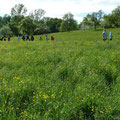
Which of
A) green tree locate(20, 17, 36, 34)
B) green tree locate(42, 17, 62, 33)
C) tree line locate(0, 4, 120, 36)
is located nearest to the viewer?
green tree locate(20, 17, 36, 34)

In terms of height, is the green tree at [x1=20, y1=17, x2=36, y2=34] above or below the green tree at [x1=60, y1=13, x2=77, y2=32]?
below

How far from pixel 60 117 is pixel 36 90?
131cm

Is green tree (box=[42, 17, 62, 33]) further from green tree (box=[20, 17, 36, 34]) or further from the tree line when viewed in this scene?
green tree (box=[20, 17, 36, 34])

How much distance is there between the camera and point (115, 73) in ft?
17.0

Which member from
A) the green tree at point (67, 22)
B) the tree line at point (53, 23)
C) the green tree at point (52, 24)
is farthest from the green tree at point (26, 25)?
the green tree at point (52, 24)

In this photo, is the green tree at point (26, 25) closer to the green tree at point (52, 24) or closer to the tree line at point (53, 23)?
the tree line at point (53, 23)

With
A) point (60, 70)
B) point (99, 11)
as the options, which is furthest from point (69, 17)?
point (60, 70)

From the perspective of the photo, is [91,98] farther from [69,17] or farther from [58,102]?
[69,17]

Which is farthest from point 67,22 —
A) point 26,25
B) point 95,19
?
point 26,25

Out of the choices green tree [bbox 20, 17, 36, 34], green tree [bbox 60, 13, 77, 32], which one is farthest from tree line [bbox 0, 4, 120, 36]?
green tree [bbox 20, 17, 36, 34]

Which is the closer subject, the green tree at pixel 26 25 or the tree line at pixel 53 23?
the green tree at pixel 26 25

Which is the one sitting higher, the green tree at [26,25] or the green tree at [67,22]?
the green tree at [67,22]

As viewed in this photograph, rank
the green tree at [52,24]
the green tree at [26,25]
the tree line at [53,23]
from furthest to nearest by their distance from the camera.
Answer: the green tree at [52,24]
the tree line at [53,23]
the green tree at [26,25]

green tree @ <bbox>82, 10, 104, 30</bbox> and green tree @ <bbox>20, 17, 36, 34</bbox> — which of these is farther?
green tree @ <bbox>82, 10, 104, 30</bbox>
